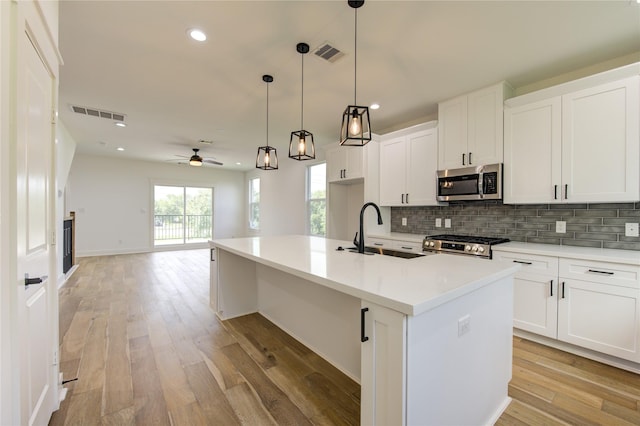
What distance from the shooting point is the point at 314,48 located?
7.55 ft

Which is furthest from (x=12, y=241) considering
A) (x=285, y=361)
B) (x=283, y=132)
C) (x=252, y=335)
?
(x=283, y=132)

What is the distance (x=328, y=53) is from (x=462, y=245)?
2380 mm

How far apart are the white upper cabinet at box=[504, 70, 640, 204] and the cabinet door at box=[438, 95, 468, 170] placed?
449 mm

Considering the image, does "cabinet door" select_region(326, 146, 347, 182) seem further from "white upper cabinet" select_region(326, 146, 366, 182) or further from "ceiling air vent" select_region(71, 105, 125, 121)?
"ceiling air vent" select_region(71, 105, 125, 121)

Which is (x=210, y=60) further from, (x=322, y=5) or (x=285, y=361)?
(x=285, y=361)

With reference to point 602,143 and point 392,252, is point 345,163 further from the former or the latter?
point 602,143

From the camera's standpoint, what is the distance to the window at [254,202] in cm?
893

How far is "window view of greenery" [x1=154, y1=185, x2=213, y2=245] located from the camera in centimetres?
816

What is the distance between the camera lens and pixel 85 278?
4820mm

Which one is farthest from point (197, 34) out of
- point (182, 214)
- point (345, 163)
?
point (182, 214)

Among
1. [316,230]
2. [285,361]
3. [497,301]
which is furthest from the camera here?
[316,230]

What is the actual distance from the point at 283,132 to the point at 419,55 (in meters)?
2.83

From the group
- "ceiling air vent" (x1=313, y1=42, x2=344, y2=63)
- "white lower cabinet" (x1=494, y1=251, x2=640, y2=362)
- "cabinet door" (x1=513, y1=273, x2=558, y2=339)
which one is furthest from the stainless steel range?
"ceiling air vent" (x1=313, y1=42, x2=344, y2=63)

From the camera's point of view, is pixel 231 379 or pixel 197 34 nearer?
pixel 231 379
